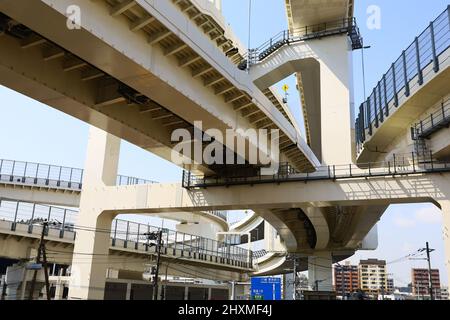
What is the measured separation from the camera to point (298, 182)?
22016mm

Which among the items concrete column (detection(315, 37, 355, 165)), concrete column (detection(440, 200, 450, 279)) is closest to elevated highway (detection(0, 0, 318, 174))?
concrete column (detection(315, 37, 355, 165))

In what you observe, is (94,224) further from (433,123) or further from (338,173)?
(433,123)

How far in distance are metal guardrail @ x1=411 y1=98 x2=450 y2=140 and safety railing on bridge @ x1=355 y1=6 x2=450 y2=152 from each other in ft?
4.31

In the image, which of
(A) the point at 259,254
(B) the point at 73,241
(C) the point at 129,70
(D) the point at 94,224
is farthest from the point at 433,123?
(A) the point at 259,254

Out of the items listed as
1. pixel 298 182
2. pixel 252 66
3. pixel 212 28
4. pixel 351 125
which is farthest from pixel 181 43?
pixel 212 28

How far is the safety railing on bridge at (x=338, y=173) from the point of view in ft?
64.0

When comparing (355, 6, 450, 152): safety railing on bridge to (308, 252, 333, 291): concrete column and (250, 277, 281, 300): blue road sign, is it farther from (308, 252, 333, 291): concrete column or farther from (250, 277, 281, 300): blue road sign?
(308, 252, 333, 291): concrete column

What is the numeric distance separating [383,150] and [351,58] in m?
6.48

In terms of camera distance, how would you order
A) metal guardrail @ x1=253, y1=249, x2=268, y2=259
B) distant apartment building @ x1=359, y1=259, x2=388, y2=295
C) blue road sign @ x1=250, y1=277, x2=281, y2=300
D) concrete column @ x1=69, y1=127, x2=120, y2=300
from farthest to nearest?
1. distant apartment building @ x1=359, y1=259, x2=388, y2=295
2. metal guardrail @ x1=253, y1=249, x2=268, y2=259
3. blue road sign @ x1=250, y1=277, x2=281, y2=300
4. concrete column @ x1=69, y1=127, x2=120, y2=300

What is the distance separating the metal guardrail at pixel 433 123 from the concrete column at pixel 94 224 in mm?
17646

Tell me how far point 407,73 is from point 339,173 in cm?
561

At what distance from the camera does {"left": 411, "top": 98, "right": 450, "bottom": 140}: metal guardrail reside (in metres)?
17.7
